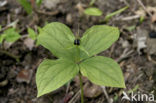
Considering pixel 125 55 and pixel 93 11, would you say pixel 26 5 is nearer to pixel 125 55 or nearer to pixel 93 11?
pixel 93 11

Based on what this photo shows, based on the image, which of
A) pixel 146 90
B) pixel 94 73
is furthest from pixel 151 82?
pixel 94 73

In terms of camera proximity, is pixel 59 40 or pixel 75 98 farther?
pixel 75 98

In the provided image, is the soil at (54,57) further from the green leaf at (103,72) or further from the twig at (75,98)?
the green leaf at (103,72)

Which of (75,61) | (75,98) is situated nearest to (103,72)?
(75,61)

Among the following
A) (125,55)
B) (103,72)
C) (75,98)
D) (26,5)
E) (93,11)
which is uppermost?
(26,5)

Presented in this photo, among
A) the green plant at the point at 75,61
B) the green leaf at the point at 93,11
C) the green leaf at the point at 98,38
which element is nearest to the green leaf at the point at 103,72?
the green plant at the point at 75,61

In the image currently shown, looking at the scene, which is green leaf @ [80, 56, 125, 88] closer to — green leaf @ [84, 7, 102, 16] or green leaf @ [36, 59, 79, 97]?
green leaf @ [36, 59, 79, 97]
